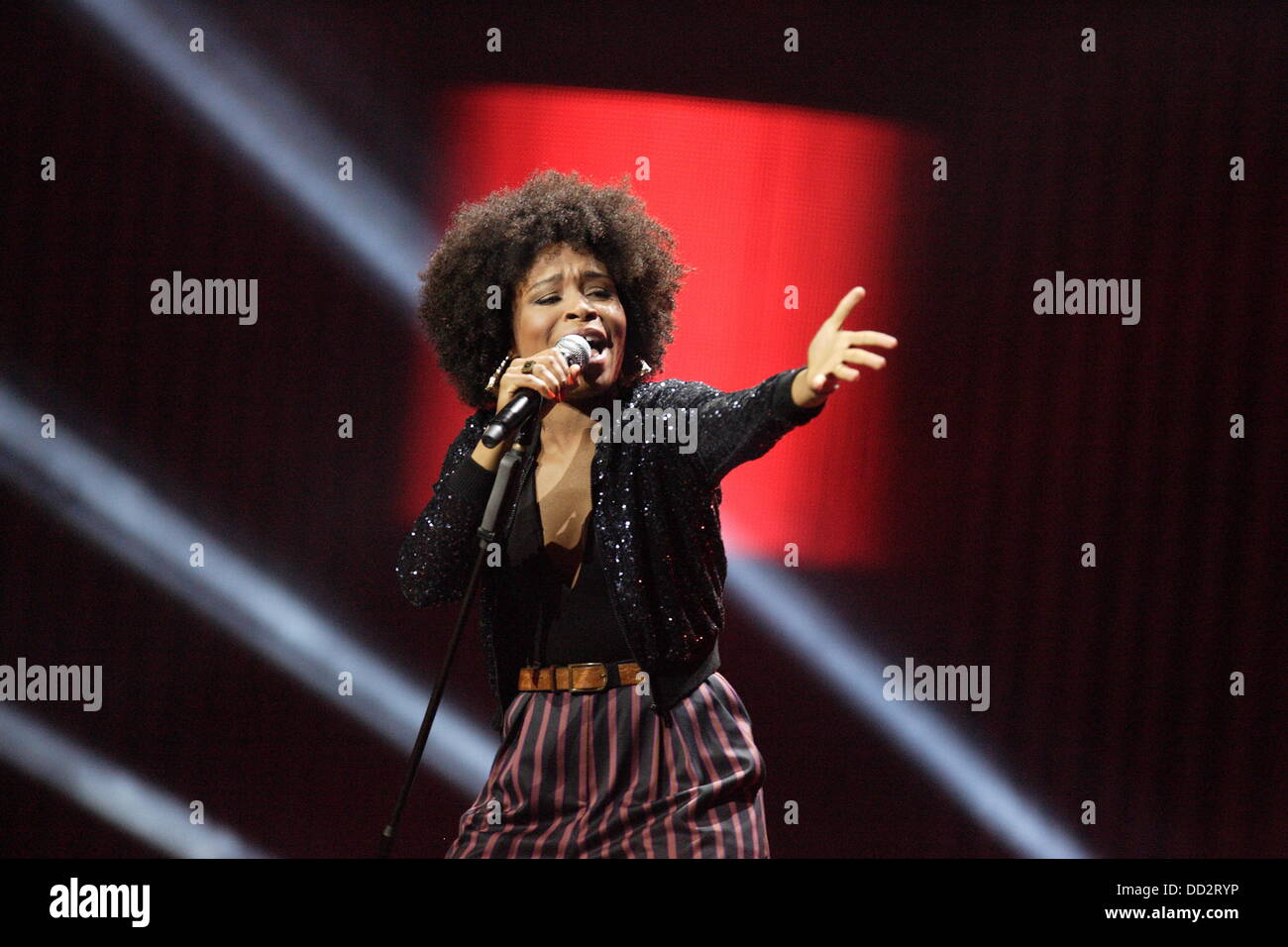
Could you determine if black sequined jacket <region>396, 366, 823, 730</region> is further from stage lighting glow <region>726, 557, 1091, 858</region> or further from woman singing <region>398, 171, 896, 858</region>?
stage lighting glow <region>726, 557, 1091, 858</region>

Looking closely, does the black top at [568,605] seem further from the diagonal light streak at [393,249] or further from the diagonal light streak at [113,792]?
the diagonal light streak at [113,792]

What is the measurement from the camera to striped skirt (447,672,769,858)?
2.02 metres

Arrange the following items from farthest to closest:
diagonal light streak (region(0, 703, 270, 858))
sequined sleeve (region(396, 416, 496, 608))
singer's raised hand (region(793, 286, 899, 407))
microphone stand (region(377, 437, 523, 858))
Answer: diagonal light streak (region(0, 703, 270, 858))
sequined sleeve (region(396, 416, 496, 608))
microphone stand (region(377, 437, 523, 858))
singer's raised hand (region(793, 286, 899, 407))

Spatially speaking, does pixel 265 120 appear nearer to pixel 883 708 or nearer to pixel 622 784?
pixel 622 784

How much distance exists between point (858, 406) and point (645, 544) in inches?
52.6

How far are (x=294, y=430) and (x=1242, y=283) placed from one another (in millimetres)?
2769

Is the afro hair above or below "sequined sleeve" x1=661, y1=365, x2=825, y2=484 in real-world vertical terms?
above

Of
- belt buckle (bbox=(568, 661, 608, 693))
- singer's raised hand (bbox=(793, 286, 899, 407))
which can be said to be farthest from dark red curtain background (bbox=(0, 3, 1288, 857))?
singer's raised hand (bbox=(793, 286, 899, 407))

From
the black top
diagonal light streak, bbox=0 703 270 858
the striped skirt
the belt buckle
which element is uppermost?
the black top

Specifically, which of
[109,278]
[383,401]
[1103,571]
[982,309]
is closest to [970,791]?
[1103,571]

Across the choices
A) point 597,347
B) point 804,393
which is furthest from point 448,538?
A: point 804,393

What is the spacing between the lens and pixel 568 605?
2.21 m

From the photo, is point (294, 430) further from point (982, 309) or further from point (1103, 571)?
point (1103, 571)

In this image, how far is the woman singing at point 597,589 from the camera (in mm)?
2029
